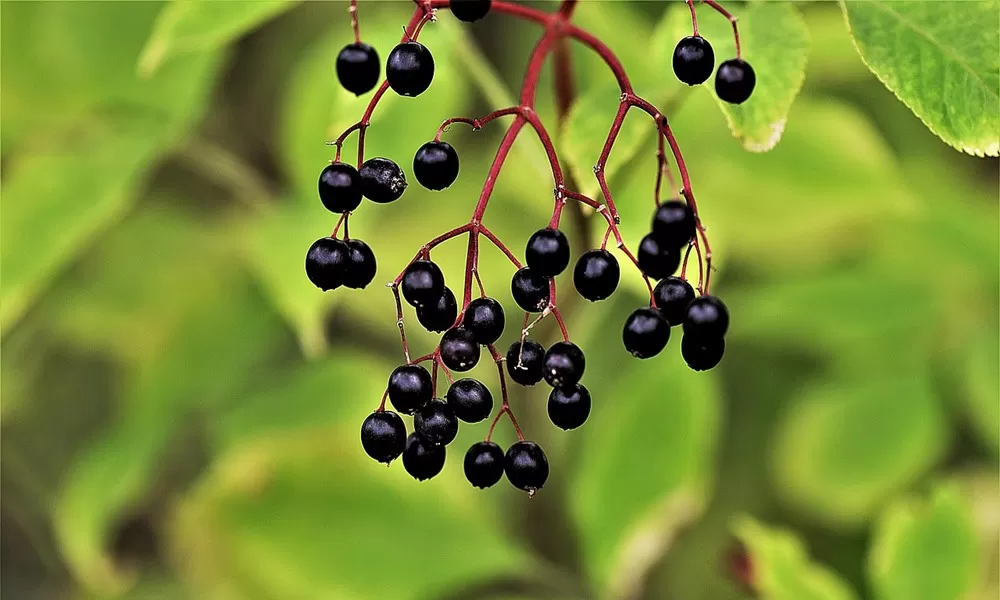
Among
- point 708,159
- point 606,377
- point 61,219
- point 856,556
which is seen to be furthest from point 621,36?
point 856,556

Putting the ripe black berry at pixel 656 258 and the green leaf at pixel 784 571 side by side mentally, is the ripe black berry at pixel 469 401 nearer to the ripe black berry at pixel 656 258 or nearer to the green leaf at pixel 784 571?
the ripe black berry at pixel 656 258

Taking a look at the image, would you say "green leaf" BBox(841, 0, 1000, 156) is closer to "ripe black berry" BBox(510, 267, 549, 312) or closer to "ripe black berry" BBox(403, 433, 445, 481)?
"ripe black berry" BBox(510, 267, 549, 312)

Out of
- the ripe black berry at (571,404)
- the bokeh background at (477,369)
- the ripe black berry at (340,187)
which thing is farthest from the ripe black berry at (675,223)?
the bokeh background at (477,369)

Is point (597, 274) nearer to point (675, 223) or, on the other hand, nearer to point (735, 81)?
point (675, 223)

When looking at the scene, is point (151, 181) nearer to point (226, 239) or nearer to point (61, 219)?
point (226, 239)

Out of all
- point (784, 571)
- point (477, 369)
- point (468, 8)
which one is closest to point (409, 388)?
point (468, 8)
